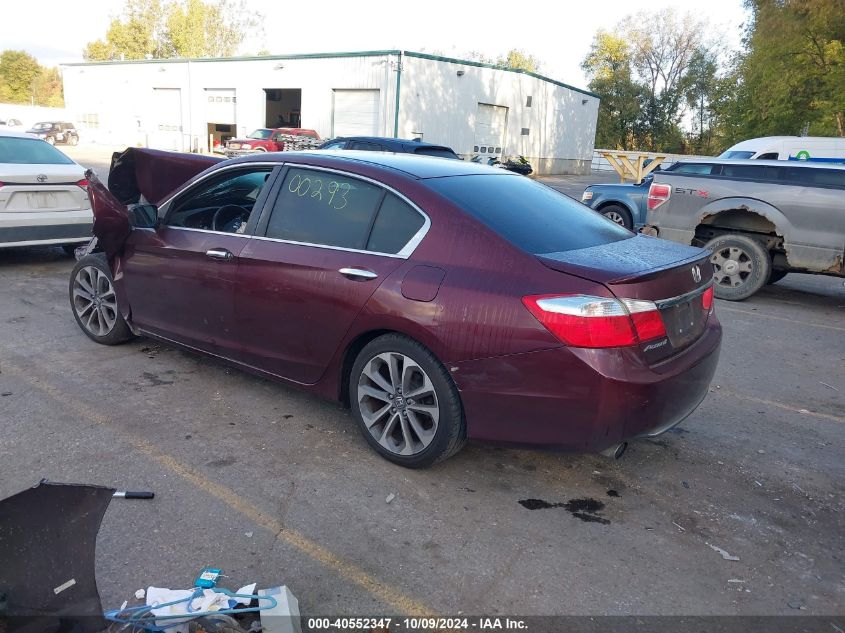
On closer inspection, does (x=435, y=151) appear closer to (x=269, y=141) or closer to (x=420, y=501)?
(x=420, y=501)

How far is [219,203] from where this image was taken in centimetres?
494

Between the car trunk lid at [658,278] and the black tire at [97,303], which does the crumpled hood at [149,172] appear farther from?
the car trunk lid at [658,278]

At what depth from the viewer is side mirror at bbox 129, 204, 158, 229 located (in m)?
4.72

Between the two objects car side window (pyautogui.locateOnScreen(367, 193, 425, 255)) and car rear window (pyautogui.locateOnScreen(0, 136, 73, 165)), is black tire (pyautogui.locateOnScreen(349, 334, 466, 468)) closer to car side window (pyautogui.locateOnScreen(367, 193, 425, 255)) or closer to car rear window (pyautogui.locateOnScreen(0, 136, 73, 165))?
car side window (pyautogui.locateOnScreen(367, 193, 425, 255))

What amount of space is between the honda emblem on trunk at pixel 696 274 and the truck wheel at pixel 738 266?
5204 mm

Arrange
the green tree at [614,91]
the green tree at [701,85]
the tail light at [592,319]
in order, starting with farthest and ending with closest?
the green tree at [701,85] → the green tree at [614,91] → the tail light at [592,319]

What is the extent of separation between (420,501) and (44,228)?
641cm

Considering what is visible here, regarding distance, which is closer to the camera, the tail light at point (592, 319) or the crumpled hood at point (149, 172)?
the tail light at point (592, 319)

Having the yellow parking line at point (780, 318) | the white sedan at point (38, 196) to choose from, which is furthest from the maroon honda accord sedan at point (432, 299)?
the yellow parking line at point (780, 318)

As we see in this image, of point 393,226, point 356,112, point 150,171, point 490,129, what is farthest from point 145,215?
point 490,129

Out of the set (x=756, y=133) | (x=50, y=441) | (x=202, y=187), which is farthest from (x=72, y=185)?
(x=756, y=133)

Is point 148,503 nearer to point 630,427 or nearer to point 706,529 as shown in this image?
point 630,427

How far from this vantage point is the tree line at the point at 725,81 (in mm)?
26797

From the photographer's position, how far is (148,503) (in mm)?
3184
